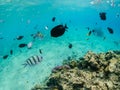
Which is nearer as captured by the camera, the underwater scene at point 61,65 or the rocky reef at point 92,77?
the rocky reef at point 92,77

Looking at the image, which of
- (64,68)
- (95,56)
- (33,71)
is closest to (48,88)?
(64,68)

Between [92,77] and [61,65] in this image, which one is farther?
[61,65]

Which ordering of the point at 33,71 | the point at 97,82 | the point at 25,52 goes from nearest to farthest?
1. the point at 97,82
2. the point at 33,71
3. the point at 25,52

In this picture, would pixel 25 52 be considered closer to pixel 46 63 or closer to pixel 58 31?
pixel 46 63

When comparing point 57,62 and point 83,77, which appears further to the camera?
point 57,62

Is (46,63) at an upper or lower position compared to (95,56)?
lower

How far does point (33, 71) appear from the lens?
16.9 meters

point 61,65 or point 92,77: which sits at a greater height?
point 92,77

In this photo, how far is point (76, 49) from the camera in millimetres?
20938

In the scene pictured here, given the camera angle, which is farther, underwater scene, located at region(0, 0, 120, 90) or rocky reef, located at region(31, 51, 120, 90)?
underwater scene, located at region(0, 0, 120, 90)

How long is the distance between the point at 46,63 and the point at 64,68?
10207 millimetres

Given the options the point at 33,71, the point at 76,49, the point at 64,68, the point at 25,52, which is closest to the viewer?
the point at 64,68

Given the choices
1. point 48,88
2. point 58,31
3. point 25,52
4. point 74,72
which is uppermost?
point 58,31

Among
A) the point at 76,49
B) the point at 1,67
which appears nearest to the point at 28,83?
the point at 1,67
